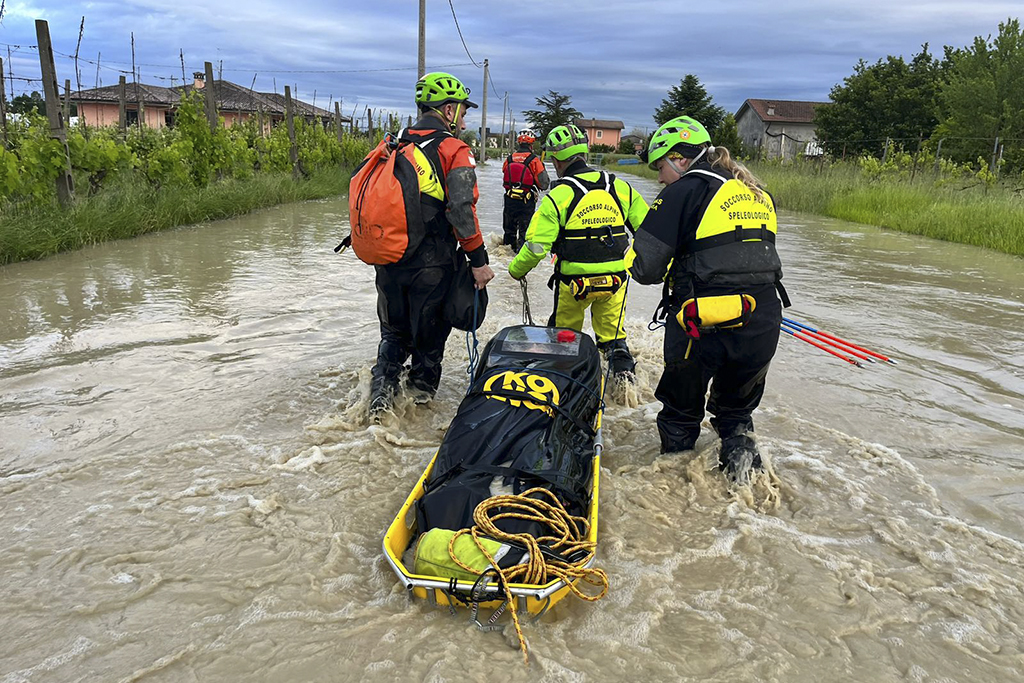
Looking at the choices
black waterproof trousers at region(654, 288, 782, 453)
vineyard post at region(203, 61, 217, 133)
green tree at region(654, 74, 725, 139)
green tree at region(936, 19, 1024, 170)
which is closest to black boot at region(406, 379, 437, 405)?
black waterproof trousers at region(654, 288, 782, 453)

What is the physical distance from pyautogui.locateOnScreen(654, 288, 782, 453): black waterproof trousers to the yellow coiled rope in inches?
48.8

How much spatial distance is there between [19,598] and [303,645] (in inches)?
50.2

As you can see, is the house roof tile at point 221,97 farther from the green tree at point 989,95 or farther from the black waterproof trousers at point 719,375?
the black waterproof trousers at point 719,375

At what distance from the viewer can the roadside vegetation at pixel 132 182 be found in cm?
995

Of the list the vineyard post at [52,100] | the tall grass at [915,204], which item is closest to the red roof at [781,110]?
the tall grass at [915,204]

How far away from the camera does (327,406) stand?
5301mm

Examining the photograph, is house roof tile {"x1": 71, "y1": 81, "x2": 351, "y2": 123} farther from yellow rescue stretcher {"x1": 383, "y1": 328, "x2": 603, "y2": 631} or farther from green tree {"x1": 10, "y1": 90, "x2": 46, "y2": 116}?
yellow rescue stretcher {"x1": 383, "y1": 328, "x2": 603, "y2": 631}

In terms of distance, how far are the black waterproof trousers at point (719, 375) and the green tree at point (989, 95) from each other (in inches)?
1000

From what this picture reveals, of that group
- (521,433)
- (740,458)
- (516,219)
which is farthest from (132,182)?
(740,458)

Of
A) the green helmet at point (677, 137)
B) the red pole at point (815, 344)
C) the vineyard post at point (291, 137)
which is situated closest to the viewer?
the green helmet at point (677, 137)

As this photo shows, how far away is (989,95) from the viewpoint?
25766 mm

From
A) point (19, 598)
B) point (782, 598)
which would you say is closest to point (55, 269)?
point (19, 598)

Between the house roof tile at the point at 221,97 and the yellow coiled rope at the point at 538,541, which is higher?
the house roof tile at the point at 221,97

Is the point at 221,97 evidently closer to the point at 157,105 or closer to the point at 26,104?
the point at 157,105
